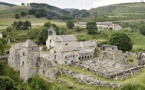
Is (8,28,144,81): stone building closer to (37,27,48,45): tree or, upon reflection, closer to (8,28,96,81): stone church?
(8,28,96,81): stone church

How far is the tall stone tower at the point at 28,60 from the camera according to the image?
46753 millimetres

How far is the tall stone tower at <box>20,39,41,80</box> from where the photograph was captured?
153 ft

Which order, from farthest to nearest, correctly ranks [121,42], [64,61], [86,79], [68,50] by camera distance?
[121,42]
[68,50]
[64,61]
[86,79]

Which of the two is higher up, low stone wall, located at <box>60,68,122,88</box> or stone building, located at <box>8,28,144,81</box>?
stone building, located at <box>8,28,144,81</box>

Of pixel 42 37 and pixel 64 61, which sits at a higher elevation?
pixel 42 37

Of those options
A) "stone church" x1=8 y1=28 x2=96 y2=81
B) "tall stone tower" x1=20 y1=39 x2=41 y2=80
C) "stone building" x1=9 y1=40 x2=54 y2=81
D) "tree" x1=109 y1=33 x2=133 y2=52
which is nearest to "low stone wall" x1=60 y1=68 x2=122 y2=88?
"stone church" x1=8 y1=28 x2=96 y2=81

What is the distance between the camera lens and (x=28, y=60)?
46.8 metres

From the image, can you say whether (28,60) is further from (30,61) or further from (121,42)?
(121,42)

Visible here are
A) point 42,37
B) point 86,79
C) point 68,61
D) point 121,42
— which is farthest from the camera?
point 42,37

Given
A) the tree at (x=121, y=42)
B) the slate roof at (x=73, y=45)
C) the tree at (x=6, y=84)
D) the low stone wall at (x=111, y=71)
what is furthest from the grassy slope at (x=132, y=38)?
the tree at (x=6, y=84)

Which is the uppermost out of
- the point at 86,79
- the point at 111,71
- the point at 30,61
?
the point at 30,61

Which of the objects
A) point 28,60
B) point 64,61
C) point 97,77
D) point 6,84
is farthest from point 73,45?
point 6,84

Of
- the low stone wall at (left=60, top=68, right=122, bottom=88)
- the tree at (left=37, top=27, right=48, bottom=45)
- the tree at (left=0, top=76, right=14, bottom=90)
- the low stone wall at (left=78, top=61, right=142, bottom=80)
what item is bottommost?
the tree at (left=0, top=76, right=14, bottom=90)

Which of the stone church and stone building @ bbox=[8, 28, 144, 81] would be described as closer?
stone building @ bbox=[8, 28, 144, 81]
